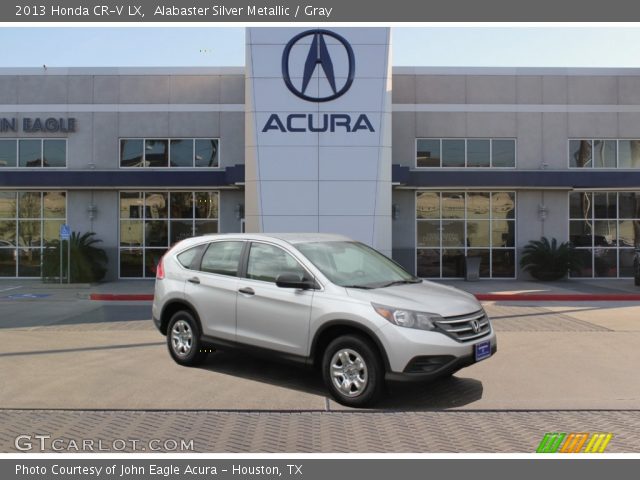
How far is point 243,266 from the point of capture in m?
7.33

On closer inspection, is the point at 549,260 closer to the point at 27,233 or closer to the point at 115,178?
the point at 115,178

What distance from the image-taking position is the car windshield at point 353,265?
6684 millimetres

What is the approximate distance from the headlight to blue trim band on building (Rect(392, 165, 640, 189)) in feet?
53.0

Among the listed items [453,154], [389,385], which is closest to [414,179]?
[453,154]

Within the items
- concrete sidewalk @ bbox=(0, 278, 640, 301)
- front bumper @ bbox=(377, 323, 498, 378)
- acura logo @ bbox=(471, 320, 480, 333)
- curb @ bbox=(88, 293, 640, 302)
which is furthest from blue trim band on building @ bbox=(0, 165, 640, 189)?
front bumper @ bbox=(377, 323, 498, 378)

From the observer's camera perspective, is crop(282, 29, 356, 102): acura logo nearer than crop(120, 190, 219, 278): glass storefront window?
Yes

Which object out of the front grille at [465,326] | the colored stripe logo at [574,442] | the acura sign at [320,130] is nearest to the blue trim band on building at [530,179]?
the acura sign at [320,130]

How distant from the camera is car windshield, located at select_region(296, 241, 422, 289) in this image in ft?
21.9

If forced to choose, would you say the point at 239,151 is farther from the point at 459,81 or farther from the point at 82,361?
the point at 82,361

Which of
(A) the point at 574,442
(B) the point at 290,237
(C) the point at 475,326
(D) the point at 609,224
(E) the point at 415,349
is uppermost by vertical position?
(D) the point at 609,224

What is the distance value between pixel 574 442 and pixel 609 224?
798 inches

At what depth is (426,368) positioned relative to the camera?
582 centimetres

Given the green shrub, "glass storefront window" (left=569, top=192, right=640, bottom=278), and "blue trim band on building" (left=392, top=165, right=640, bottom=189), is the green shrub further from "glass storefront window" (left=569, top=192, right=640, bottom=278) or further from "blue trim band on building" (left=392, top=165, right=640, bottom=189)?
"blue trim band on building" (left=392, top=165, right=640, bottom=189)
